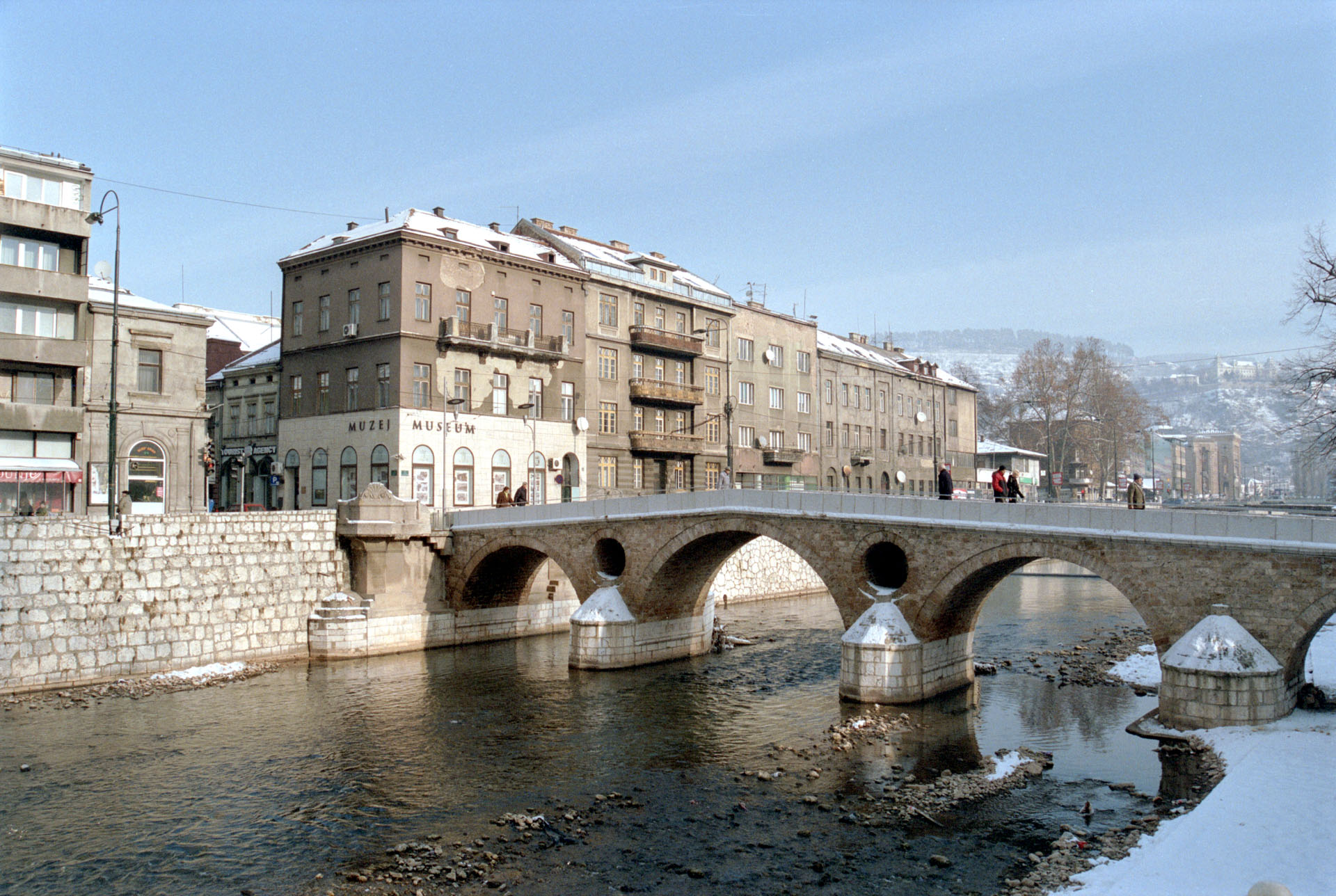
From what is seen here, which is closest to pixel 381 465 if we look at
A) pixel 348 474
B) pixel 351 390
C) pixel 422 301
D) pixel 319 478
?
pixel 348 474

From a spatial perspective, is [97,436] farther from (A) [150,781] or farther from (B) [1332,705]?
(B) [1332,705]

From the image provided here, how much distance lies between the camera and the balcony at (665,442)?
50.3m

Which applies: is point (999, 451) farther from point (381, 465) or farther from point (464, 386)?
point (381, 465)

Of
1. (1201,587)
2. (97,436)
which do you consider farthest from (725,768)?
(97,436)

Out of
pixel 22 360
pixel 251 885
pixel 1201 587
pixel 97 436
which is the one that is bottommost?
pixel 251 885

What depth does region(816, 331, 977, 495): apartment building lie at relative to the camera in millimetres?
67125

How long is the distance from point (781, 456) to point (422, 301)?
26.6 m

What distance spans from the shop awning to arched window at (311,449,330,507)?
10.1 m

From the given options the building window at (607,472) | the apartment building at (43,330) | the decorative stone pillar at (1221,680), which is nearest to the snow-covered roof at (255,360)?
the apartment building at (43,330)

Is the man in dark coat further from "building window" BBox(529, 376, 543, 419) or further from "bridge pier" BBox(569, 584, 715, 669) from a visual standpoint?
"building window" BBox(529, 376, 543, 419)

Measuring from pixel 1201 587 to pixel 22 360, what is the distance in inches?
1557

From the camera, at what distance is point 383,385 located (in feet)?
138

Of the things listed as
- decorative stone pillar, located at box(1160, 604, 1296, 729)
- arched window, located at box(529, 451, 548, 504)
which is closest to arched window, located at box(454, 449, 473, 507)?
arched window, located at box(529, 451, 548, 504)

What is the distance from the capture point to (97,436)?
3772 centimetres
